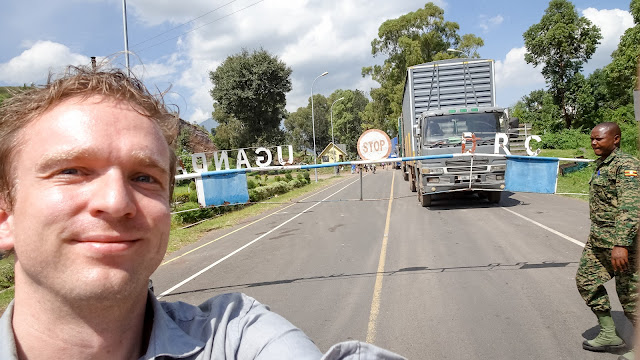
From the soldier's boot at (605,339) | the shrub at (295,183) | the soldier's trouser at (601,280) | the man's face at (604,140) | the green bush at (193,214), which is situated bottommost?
the shrub at (295,183)

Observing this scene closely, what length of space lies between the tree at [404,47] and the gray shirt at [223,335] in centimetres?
2911

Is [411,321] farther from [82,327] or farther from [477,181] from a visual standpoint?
[477,181]

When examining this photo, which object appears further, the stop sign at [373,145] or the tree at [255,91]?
the tree at [255,91]

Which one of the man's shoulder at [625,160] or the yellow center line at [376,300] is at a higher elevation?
the man's shoulder at [625,160]

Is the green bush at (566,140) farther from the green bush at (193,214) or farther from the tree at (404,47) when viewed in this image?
the green bush at (193,214)

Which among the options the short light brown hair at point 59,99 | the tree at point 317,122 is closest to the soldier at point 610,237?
the short light brown hair at point 59,99

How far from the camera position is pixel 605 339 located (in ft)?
12.6

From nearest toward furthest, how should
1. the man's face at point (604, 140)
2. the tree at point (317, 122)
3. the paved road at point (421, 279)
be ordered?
the man's face at point (604, 140) → the paved road at point (421, 279) → the tree at point (317, 122)

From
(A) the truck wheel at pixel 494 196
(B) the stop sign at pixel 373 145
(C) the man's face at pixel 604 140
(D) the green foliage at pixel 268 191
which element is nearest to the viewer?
(C) the man's face at pixel 604 140

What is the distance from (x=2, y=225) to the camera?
49.6 inches

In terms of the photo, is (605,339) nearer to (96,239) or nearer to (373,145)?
(373,145)

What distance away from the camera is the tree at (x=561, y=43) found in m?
40.2

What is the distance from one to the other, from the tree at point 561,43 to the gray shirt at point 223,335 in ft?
155

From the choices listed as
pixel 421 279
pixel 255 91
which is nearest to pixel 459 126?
pixel 421 279
